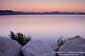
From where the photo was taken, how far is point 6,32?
5.25 feet

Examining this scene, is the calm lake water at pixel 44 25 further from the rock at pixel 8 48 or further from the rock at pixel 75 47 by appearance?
the rock at pixel 8 48

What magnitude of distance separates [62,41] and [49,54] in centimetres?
24

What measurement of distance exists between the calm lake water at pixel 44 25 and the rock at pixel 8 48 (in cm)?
26

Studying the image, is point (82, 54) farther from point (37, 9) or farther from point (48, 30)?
point (37, 9)

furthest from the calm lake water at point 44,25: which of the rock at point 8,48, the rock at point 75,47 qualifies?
the rock at point 8,48

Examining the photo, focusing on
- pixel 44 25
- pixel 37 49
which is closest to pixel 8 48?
pixel 37 49

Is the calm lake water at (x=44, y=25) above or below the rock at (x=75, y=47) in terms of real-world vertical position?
above

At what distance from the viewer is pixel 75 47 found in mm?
1368

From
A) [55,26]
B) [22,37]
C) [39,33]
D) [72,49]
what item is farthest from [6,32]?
[72,49]

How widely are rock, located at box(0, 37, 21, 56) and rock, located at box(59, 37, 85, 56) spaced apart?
0.37 metres

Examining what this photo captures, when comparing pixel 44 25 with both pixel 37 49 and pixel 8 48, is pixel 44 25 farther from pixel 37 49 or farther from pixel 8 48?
pixel 8 48

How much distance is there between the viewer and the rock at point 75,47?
135cm

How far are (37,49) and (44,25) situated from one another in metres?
0.32

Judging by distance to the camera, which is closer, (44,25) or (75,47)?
(75,47)
